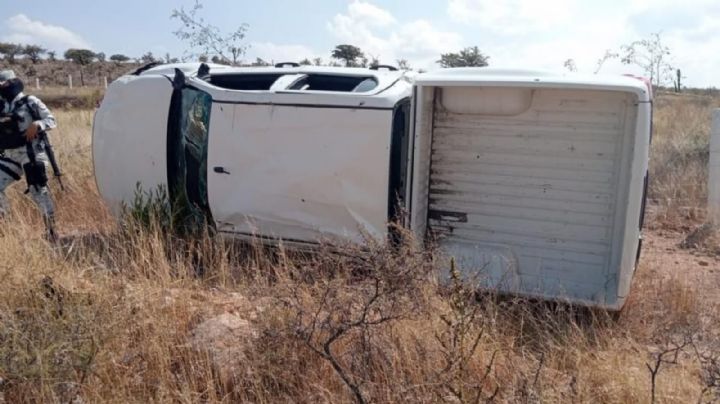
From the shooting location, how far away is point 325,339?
3.34 meters

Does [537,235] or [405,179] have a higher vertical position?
[405,179]

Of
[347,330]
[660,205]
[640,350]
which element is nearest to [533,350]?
[640,350]

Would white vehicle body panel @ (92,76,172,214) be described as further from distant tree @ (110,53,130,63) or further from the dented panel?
distant tree @ (110,53,130,63)

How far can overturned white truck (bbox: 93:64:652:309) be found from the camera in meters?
4.46

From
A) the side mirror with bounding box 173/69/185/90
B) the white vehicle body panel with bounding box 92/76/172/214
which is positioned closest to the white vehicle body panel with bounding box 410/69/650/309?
the side mirror with bounding box 173/69/185/90

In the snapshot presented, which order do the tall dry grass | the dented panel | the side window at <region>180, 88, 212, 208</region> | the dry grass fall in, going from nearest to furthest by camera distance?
the dry grass
the dented panel
the side window at <region>180, 88, 212, 208</region>
the tall dry grass

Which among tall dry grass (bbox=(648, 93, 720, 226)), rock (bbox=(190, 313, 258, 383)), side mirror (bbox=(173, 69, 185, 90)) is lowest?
rock (bbox=(190, 313, 258, 383))

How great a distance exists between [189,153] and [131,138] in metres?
0.61

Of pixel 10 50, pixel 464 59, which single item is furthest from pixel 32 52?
pixel 464 59

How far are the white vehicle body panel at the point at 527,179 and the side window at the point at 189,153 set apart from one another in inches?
76.9

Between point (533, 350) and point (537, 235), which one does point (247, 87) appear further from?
point (533, 350)

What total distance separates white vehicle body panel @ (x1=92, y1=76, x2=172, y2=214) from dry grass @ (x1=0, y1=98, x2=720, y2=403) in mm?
1209

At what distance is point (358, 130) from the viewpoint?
4.59 m

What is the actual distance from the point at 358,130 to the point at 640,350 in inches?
94.2
